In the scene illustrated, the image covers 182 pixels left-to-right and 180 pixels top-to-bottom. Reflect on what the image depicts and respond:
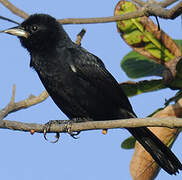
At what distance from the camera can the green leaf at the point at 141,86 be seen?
12.9 ft

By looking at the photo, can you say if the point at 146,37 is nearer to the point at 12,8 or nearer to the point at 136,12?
the point at 136,12

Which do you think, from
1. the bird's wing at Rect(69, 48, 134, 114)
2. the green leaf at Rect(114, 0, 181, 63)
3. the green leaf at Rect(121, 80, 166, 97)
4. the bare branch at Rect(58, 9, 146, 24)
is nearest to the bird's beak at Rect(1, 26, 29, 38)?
the bird's wing at Rect(69, 48, 134, 114)

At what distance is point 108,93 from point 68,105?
476 millimetres

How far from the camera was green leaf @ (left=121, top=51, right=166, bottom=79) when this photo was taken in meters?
4.18

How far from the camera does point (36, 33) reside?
488 centimetres

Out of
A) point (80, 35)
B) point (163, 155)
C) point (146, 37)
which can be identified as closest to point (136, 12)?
point (146, 37)

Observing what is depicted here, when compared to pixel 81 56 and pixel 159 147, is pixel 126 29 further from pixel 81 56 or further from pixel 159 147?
pixel 159 147

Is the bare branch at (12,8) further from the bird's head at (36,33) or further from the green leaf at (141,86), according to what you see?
the green leaf at (141,86)

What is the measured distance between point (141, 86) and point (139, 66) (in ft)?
1.39

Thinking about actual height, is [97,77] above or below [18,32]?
below

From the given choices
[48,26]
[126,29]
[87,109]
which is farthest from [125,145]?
[48,26]

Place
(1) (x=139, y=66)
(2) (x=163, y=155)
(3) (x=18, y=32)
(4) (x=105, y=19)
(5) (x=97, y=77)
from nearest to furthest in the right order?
(4) (x=105, y=19) → (2) (x=163, y=155) → (1) (x=139, y=66) → (5) (x=97, y=77) → (3) (x=18, y=32)

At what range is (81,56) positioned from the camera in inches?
183

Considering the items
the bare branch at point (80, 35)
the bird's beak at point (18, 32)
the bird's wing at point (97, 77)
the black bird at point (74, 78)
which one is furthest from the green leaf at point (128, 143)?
the bird's beak at point (18, 32)
